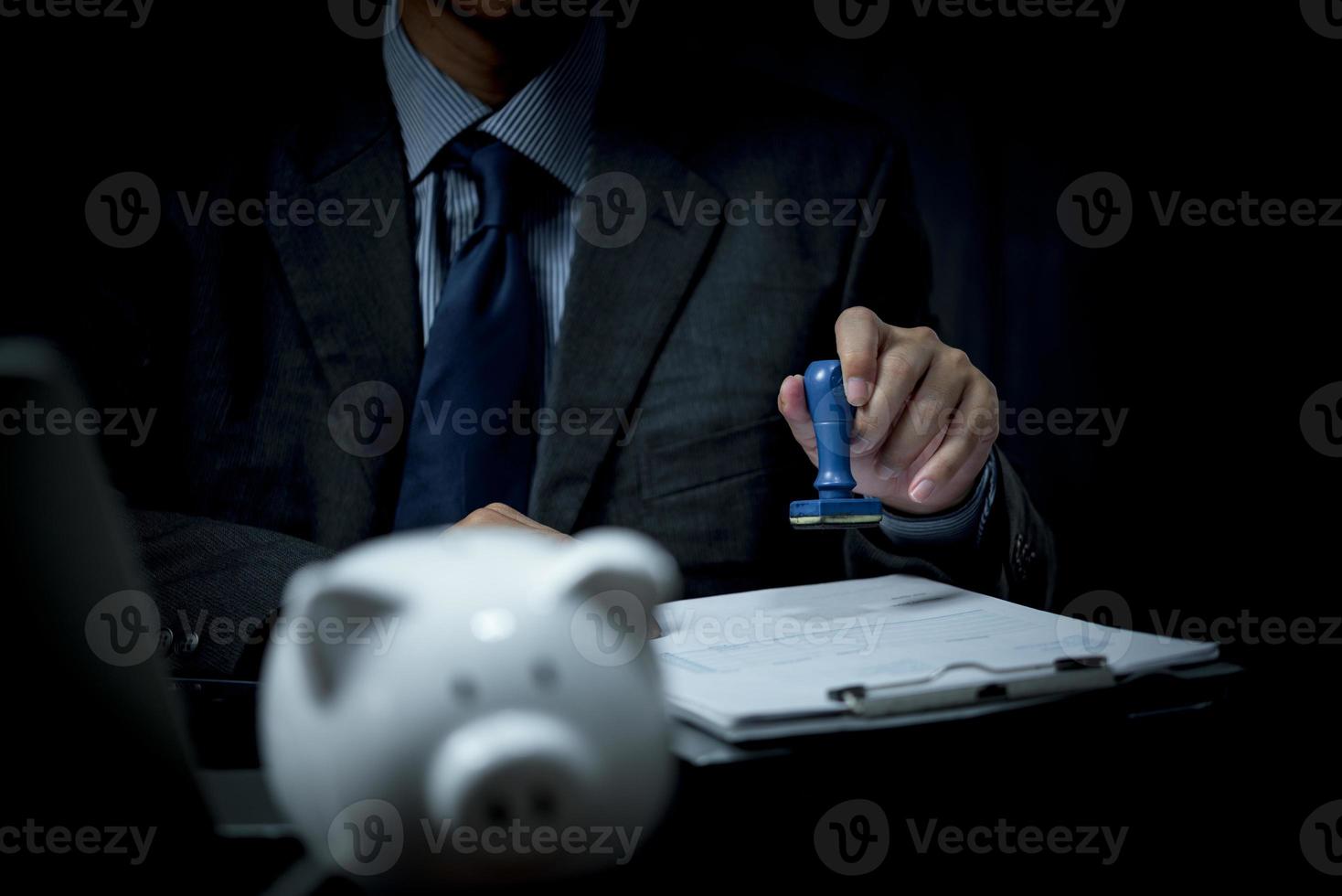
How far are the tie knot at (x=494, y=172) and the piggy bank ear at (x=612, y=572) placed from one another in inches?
32.4

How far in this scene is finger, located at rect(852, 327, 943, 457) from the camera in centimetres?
77

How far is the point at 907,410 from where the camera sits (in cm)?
83

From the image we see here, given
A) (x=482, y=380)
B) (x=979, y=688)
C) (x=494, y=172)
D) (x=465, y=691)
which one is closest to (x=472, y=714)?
(x=465, y=691)

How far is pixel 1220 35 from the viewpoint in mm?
1433

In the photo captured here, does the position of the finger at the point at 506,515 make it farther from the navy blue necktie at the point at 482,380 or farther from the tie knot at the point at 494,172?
the tie knot at the point at 494,172

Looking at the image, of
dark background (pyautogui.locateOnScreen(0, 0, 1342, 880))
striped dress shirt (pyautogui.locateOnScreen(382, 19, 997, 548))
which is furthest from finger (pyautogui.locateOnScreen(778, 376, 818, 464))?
dark background (pyautogui.locateOnScreen(0, 0, 1342, 880))

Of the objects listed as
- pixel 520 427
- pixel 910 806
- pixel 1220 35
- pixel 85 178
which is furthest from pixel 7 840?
pixel 1220 35

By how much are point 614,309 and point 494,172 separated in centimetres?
21

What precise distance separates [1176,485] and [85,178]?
60.6 inches

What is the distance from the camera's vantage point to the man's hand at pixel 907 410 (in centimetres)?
77

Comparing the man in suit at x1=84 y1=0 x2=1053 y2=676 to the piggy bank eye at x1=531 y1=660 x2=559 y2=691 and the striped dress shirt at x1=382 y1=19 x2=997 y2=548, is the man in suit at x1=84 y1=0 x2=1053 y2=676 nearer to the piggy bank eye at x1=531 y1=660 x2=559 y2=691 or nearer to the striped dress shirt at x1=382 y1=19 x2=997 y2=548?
the striped dress shirt at x1=382 y1=19 x2=997 y2=548

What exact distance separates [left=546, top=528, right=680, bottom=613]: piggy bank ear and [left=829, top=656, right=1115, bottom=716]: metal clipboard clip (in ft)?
0.44

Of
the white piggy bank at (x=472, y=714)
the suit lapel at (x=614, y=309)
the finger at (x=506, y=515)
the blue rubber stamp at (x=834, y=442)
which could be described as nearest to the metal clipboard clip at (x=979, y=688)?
the white piggy bank at (x=472, y=714)

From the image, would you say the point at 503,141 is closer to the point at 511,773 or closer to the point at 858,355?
the point at 858,355
